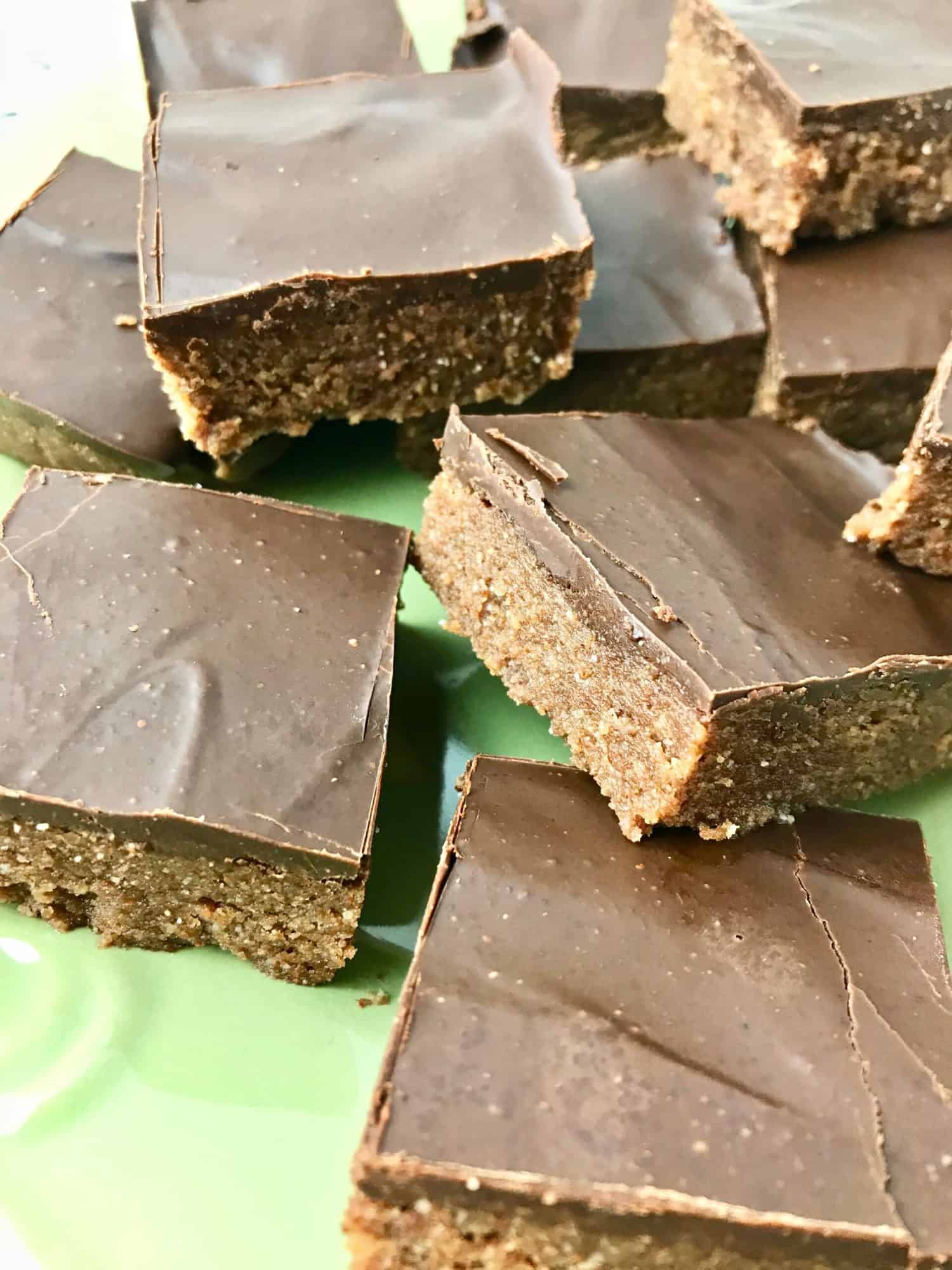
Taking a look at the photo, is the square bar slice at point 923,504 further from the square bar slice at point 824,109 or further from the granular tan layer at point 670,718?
the square bar slice at point 824,109

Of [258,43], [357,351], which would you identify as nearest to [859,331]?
[357,351]

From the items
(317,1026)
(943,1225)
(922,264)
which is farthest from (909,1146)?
(922,264)

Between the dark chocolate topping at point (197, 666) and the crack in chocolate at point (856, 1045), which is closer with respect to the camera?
the crack in chocolate at point (856, 1045)

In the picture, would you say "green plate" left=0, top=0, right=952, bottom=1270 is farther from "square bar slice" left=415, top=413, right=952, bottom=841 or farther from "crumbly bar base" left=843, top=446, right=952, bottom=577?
"crumbly bar base" left=843, top=446, right=952, bottom=577

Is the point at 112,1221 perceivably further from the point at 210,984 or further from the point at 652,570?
the point at 652,570

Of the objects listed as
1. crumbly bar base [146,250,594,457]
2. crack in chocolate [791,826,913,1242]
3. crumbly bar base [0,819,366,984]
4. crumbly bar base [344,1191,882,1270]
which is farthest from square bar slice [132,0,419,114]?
crumbly bar base [344,1191,882,1270]

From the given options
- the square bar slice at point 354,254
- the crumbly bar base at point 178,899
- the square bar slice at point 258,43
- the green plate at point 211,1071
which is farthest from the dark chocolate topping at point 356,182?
the crumbly bar base at point 178,899
